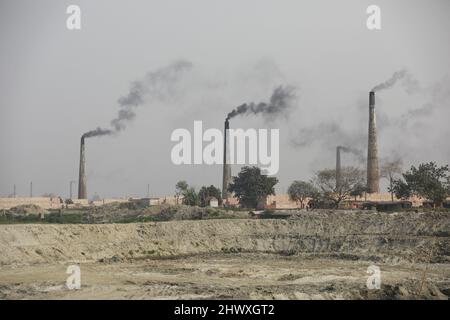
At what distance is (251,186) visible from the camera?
69.1 meters

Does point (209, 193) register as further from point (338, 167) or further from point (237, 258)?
point (237, 258)

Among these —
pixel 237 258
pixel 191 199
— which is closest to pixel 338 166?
pixel 191 199

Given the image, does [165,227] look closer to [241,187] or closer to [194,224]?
[194,224]

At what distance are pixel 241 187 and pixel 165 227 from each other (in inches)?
1017

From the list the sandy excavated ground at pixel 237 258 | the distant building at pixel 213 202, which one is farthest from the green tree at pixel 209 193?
the sandy excavated ground at pixel 237 258

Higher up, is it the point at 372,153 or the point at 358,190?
the point at 372,153

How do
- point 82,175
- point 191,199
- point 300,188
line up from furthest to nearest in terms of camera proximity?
1. point 300,188
2. point 82,175
3. point 191,199

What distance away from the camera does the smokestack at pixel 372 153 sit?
6975 centimetres

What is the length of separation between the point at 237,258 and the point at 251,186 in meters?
29.4

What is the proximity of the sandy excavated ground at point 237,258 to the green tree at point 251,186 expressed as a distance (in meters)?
18.3

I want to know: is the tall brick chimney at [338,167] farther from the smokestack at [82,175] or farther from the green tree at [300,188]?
the smokestack at [82,175]

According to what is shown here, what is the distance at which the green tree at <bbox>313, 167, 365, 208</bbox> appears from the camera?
67.2m
